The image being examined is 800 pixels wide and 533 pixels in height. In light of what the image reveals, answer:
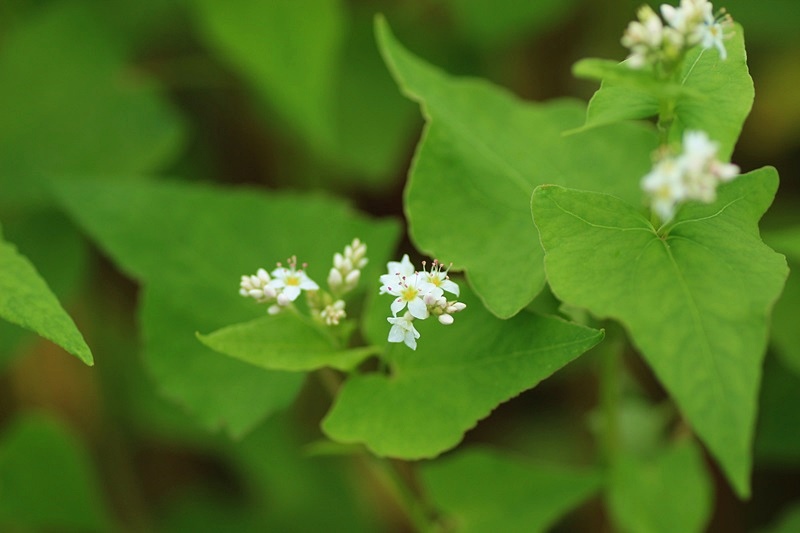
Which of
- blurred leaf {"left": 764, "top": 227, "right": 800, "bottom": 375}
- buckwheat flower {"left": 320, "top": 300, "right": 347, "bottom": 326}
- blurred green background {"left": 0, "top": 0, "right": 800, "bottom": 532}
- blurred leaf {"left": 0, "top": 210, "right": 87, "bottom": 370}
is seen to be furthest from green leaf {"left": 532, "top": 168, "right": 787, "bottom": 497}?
blurred leaf {"left": 0, "top": 210, "right": 87, "bottom": 370}

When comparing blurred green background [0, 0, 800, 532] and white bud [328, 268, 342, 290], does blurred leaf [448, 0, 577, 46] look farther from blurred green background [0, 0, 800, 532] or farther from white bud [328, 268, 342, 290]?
white bud [328, 268, 342, 290]

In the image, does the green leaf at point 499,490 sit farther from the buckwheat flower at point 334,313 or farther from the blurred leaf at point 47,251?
the blurred leaf at point 47,251

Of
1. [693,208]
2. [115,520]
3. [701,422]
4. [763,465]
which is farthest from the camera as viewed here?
[115,520]

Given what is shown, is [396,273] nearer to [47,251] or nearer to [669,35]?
[669,35]

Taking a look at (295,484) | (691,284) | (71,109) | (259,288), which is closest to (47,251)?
(71,109)

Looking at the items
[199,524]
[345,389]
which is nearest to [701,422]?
[345,389]

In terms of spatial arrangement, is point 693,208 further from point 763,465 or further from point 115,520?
point 115,520
